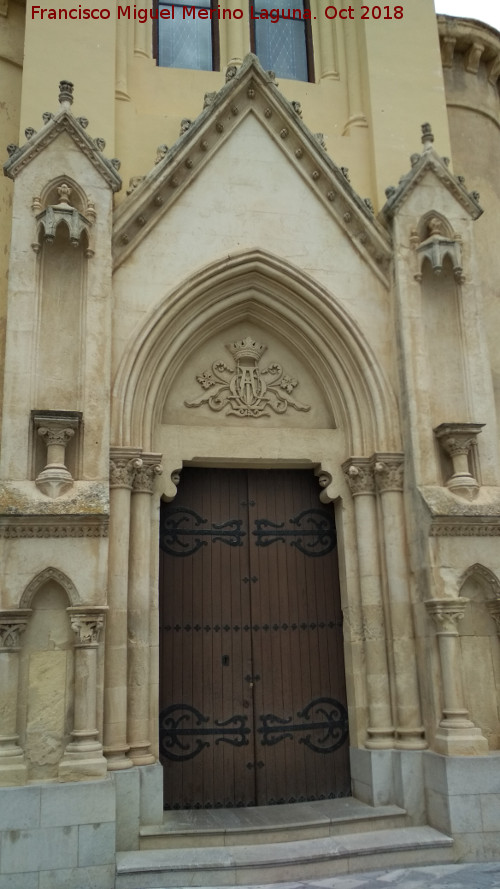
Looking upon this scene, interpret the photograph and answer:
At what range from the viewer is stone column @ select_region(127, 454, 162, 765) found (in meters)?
6.57

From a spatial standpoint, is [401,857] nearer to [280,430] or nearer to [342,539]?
[342,539]

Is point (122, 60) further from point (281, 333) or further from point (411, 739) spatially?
point (411, 739)

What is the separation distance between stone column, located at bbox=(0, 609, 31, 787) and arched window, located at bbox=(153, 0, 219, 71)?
624 centimetres

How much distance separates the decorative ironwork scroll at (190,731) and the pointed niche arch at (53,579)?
1651 millimetres

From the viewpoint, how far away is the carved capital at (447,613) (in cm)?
680

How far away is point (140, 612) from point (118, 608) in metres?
0.25

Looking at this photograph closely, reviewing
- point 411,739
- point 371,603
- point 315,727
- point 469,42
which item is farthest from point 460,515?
point 469,42

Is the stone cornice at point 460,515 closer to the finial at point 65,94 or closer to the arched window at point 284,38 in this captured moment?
the finial at point 65,94

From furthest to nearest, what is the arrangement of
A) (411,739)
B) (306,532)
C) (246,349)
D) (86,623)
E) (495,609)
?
(246,349)
(306,532)
(495,609)
(411,739)
(86,623)

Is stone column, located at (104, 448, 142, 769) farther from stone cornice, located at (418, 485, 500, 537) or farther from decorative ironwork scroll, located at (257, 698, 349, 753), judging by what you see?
stone cornice, located at (418, 485, 500, 537)

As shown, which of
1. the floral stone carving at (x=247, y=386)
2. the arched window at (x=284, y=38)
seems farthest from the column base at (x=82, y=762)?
the arched window at (x=284, y=38)

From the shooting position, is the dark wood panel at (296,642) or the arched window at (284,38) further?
the arched window at (284,38)

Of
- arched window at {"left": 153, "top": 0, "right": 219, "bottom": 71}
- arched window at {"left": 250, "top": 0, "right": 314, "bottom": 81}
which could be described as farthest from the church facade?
arched window at {"left": 250, "top": 0, "right": 314, "bottom": 81}

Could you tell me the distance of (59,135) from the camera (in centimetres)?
720
